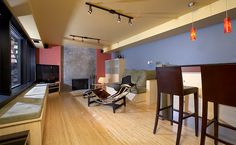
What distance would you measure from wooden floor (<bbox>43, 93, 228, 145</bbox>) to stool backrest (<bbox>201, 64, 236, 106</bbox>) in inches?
38.2

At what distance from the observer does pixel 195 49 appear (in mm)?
3629

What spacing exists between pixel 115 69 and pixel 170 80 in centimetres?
494

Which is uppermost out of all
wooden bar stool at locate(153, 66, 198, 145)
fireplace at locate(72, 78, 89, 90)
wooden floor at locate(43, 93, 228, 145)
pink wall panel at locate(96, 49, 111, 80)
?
pink wall panel at locate(96, 49, 111, 80)

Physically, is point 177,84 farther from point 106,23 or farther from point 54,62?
point 54,62

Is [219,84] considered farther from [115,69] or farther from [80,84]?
[80,84]

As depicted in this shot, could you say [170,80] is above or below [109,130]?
above

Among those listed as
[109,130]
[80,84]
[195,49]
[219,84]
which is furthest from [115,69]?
[219,84]

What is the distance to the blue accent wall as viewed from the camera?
9.87ft

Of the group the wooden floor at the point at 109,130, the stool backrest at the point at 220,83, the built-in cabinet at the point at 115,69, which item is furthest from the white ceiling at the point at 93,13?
the built-in cabinet at the point at 115,69

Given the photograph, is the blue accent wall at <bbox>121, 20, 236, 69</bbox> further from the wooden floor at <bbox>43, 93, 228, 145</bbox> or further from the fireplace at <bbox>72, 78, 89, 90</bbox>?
the fireplace at <bbox>72, 78, 89, 90</bbox>

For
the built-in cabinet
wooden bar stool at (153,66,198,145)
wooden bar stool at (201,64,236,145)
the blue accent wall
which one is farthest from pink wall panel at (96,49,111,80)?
wooden bar stool at (201,64,236,145)

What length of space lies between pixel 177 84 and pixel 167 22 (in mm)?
2403

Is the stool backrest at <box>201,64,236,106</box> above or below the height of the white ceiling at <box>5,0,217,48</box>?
below

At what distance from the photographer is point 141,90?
4.32 metres
